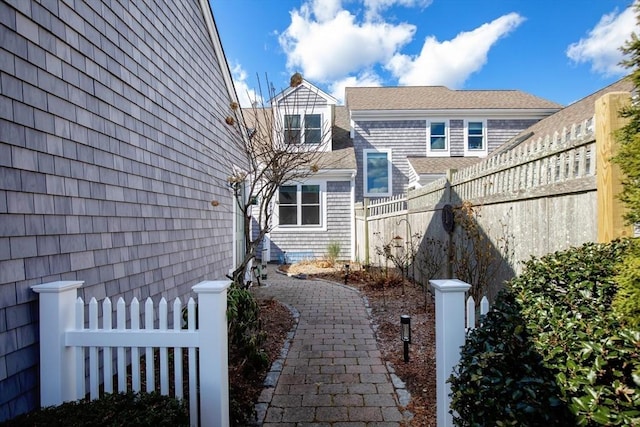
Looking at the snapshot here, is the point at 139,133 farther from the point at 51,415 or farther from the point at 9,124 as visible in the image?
the point at 51,415

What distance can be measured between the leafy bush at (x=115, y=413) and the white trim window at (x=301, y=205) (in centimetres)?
1059

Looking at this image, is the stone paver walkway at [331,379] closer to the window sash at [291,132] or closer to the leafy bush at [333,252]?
the window sash at [291,132]

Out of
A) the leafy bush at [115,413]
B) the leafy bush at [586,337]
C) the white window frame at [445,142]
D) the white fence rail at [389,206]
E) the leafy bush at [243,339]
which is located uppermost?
the white window frame at [445,142]

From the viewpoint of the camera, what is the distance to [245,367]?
351cm

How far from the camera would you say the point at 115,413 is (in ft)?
6.29

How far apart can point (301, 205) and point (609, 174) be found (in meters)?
10.4

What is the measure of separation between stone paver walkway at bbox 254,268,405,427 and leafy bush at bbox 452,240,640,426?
1263mm

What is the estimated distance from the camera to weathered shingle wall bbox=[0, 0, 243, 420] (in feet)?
7.59

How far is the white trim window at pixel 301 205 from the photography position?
1262 cm

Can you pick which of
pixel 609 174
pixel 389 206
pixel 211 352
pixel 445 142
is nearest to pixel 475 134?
pixel 445 142

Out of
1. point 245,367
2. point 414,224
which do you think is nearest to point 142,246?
point 245,367

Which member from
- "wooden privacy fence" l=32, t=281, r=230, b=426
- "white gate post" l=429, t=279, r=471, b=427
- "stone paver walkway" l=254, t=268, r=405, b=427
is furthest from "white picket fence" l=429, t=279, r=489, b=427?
"wooden privacy fence" l=32, t=281, r=230, b=426

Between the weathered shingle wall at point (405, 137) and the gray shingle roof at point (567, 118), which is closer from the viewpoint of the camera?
the gray shingle roof at point (567, 118)

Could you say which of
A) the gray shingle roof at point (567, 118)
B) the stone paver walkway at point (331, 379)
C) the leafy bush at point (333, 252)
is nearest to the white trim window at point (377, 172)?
the leafy bush at point (333, 252)
